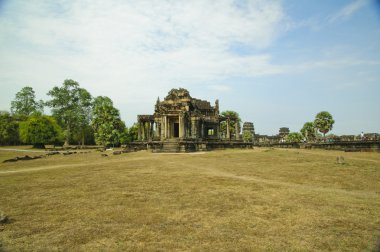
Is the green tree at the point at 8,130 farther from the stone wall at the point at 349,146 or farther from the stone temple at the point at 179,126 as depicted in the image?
the stone wall at the point at 349,146

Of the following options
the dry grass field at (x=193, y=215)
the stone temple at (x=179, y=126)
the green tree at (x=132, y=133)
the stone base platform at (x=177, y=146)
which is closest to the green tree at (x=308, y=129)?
the stone temple at (x=179, y=126)

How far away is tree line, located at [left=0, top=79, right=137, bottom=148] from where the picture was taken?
50.3 m

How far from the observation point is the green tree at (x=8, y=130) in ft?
182

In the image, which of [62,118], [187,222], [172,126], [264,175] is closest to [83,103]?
[62,118]

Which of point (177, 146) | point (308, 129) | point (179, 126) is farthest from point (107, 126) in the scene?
point (308, 129)

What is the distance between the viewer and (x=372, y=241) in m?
5.45

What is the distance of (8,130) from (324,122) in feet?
258

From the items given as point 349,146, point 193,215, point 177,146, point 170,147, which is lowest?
point 193,215

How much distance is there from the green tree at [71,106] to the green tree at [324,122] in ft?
199

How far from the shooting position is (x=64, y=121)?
61.9 metres

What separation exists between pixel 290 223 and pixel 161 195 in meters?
5.03

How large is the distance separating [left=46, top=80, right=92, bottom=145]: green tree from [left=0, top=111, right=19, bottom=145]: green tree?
31.9 feet

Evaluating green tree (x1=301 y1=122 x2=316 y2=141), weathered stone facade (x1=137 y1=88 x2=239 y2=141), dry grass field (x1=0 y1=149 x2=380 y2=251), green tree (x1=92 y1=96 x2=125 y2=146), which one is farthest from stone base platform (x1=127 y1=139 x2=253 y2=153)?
green tree (x1=301 y1=122 x2=316 y2=141)

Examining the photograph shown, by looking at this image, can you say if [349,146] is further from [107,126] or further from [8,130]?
[8,130]
